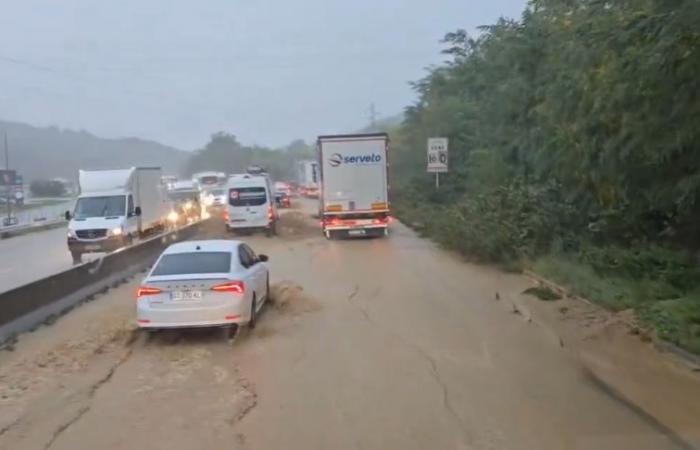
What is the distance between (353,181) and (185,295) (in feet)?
69.5

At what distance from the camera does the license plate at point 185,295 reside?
12094mm

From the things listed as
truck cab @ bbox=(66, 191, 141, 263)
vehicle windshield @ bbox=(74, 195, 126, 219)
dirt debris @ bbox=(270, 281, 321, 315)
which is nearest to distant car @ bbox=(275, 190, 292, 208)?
truck cab @ bbox=(66, 191, 141, 263)

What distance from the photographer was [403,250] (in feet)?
95.0

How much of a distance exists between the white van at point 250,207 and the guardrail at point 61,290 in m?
12.8

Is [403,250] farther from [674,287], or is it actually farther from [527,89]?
[674,287]

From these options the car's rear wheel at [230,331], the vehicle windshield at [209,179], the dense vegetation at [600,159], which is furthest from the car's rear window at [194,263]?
the vehicle windshield at [209,179]

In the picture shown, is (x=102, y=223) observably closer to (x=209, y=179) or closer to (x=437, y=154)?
(x=437, y=154)

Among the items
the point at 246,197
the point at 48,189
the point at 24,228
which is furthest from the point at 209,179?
the point at 246,197

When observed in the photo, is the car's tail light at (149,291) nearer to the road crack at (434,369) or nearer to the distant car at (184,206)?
the road crack at (434,369)

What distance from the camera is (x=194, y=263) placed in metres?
12.9

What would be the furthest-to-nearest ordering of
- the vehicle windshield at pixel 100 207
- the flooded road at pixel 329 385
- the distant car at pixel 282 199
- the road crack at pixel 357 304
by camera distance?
the distant car at pixel 282 199, the vehicle windshield at pixel 100 207, the road crack at pixel 357 304, the flooded road at pixel 329 385

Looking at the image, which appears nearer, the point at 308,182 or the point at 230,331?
the point at 230,331

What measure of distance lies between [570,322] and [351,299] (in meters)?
4.70

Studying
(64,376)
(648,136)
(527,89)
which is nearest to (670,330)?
(648,136)
